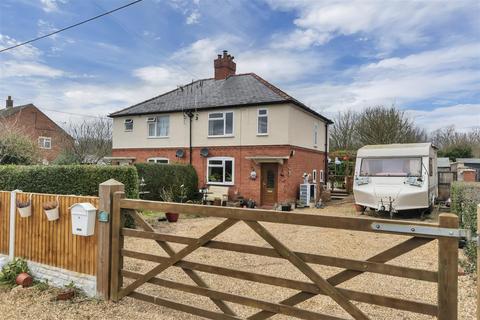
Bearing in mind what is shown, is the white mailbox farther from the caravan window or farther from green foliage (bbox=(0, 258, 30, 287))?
the caravan window

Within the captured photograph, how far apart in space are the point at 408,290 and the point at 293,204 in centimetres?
1185

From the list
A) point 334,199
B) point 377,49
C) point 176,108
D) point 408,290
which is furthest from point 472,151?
point 408,290

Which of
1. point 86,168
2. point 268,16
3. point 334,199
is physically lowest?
point 334,199

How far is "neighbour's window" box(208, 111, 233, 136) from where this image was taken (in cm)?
1769

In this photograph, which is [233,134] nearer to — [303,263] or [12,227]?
[12,227]

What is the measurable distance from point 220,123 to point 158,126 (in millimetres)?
4403

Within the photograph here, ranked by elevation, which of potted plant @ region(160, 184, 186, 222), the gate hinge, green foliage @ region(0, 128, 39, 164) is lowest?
potted plant @ region(160, 184, 186, 222)

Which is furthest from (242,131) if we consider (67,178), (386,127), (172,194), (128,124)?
(386,127)

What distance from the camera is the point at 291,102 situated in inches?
631

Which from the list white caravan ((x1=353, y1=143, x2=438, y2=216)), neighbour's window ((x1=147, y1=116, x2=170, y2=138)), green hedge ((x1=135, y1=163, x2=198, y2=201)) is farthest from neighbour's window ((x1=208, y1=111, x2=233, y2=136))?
white caravan ((x1=353, y1=143, x2=438, y2=216))

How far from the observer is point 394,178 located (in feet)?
41.5

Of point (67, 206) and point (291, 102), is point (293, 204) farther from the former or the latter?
point (67, 206)

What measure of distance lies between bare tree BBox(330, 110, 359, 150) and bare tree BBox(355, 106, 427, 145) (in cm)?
323

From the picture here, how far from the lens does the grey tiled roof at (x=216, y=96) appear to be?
17.1 m
